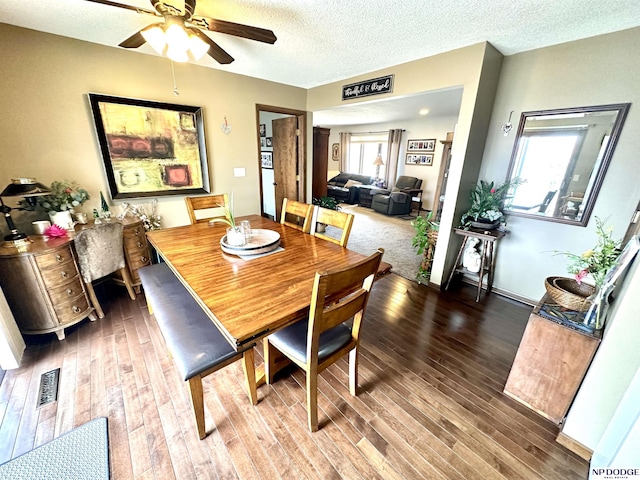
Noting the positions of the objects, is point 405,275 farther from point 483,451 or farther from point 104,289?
point 104,289

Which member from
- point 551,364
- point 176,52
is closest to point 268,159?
point 176,52

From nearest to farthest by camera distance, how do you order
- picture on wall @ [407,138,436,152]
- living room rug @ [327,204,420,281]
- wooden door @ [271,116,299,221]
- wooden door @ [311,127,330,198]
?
living room rug @ [327,204,420,281] → wooden door @ [271,116,299,221] → wooden door @ [311,127,330,198] → picture on wall @ [407,138,436,152]

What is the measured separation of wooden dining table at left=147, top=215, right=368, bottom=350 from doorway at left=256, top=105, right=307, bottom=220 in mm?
2026

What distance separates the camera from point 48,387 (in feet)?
5.00

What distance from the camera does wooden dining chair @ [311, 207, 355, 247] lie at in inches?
66.8

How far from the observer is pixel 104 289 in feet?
8.59

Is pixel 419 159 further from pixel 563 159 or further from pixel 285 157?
pixel 563 159

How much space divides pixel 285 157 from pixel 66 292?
10.7 ft

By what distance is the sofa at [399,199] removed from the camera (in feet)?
20.2

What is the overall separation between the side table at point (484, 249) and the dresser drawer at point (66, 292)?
3.46 m

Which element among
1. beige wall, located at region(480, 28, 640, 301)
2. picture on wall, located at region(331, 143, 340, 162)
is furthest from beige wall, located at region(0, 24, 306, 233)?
picture on wall, located at region(331, 143, 340, 162)

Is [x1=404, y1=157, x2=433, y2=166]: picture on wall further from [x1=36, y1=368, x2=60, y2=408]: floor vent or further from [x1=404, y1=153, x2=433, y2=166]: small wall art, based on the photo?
[x1=36, y1=368, x2=60, y2=408]: floor vent

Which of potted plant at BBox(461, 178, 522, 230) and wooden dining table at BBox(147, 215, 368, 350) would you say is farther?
potted plant at BBox(461, 178, 522, 230)

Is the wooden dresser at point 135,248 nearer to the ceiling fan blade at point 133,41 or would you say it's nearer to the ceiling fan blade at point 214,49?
the ceiling fan blade at point 133,41
